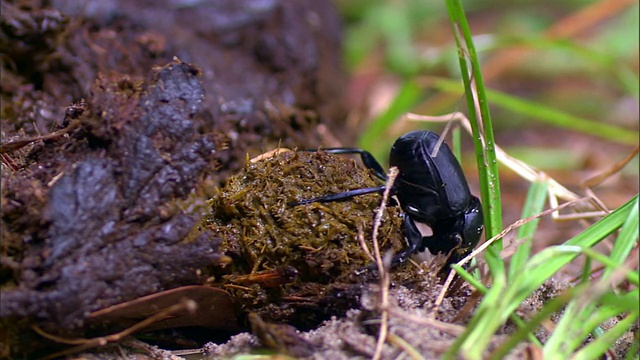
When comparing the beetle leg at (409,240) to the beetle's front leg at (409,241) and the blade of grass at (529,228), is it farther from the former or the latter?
the blade of grass at (529,228)

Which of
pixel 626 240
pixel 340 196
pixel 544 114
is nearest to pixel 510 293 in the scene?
pixel 626 240

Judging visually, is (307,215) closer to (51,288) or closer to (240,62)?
(51,288)

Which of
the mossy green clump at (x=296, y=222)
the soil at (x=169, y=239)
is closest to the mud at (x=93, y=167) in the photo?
the soil at (x=169, y=239)

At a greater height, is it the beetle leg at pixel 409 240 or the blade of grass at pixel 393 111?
the blade of grass at pixel 393 111

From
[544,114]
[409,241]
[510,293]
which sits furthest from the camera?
[544,114]

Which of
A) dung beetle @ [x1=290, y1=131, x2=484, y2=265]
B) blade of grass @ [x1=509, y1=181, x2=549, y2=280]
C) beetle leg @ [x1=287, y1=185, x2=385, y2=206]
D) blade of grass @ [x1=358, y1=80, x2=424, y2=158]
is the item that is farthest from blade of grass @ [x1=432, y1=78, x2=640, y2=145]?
beetle leg @ [x1=287, y1=185, x2=385, y2=206]

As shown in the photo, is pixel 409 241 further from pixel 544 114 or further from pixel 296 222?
pixel 544 114

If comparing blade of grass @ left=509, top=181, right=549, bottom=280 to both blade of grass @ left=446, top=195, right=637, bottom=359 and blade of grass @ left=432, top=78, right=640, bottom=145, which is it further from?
blade of grass @ left=432, top=78, right=640, bottom=145

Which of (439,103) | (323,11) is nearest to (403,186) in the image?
(323,11)
